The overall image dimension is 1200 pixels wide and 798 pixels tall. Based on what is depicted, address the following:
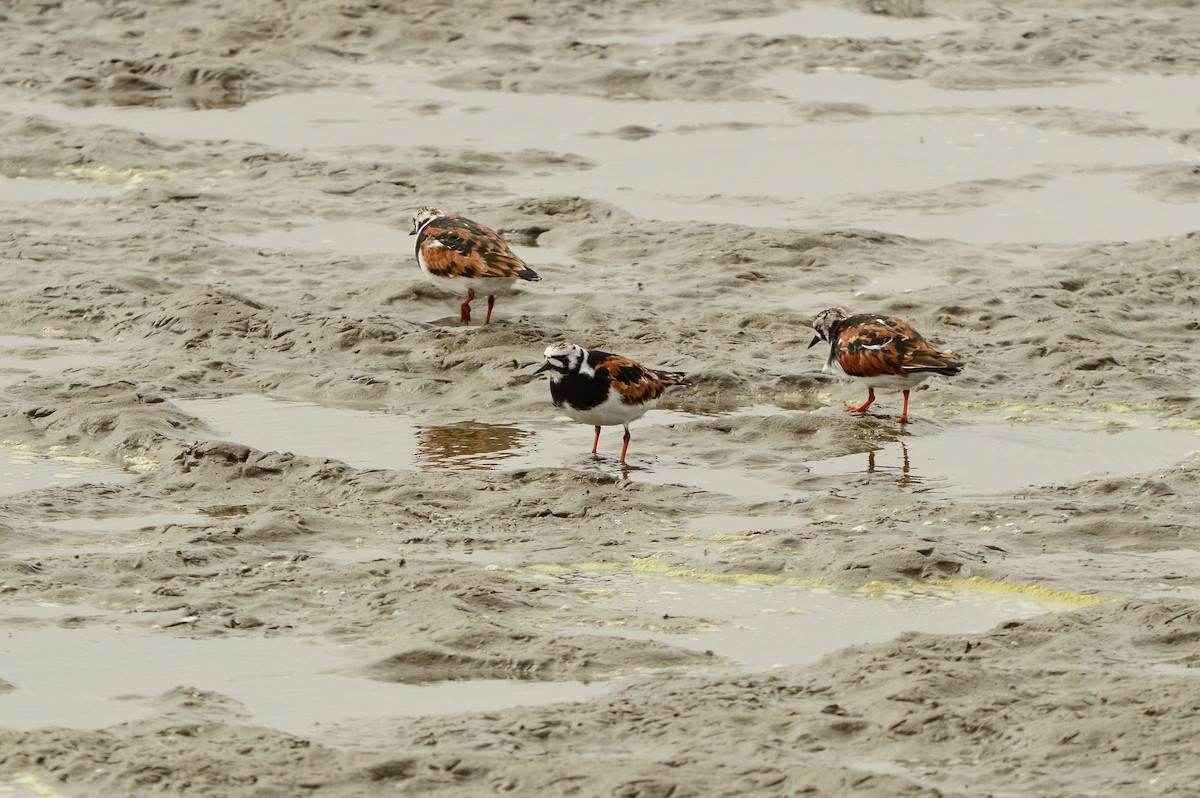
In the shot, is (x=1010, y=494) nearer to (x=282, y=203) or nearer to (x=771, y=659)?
(x=771, y=659)

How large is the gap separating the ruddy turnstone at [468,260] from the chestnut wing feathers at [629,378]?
268 cm

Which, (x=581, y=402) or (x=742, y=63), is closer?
(x=581, y=402)

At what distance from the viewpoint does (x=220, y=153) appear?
19125 mm

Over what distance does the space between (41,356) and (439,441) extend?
340 cm

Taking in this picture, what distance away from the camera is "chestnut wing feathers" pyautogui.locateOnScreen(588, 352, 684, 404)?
11672mm

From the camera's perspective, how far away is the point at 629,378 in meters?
11.8

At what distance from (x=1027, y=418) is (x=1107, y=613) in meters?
Answer: 3.93

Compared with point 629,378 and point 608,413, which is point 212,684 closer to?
point 608,413

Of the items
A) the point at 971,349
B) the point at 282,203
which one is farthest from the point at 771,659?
the point at 282,203

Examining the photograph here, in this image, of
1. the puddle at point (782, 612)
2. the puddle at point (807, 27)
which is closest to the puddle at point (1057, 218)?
the puddle at point (807, 27)

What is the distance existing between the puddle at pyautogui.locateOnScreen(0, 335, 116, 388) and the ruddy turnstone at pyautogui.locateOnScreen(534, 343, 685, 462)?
3.67 meters

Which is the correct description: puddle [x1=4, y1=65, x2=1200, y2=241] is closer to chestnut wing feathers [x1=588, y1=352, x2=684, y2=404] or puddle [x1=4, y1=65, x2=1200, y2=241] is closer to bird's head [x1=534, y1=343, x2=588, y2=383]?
chestnut wing feathers [x1=588, y1=352, x2=684, y2=404]

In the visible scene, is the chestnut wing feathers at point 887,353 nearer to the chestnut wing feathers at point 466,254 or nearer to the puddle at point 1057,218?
the chestnut wing feathers at point 466,254

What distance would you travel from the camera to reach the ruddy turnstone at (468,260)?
1452 centimetres
